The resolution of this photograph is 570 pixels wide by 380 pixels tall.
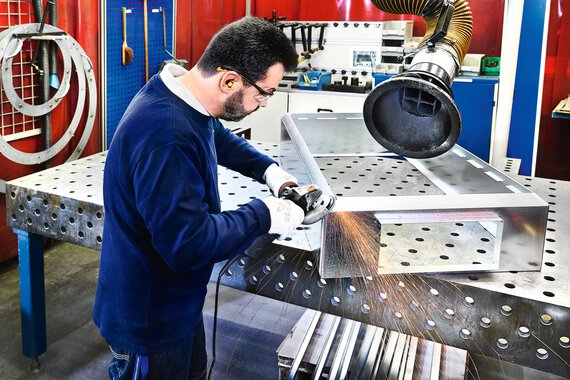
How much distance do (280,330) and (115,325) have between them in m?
1.25

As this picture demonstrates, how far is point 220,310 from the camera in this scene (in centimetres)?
255

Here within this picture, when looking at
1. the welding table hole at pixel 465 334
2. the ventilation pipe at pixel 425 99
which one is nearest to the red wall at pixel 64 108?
the ventilation pipe at pixel 425 99

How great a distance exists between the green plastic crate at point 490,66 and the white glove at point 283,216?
279 centimetres

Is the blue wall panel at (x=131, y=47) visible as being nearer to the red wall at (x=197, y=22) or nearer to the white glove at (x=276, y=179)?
the red wall at (x=197, y=22)

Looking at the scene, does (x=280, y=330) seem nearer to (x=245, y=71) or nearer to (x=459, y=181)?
(x=459, y=181)

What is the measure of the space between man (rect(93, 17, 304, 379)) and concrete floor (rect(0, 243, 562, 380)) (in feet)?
2.85

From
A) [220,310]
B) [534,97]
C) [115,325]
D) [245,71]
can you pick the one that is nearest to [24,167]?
[220,310]

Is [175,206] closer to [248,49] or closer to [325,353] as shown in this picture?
[248,49]

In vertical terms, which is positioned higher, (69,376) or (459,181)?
(459,181)

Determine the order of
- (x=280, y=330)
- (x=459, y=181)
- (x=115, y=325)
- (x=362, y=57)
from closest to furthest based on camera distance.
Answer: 1. (x=115, y=325)
2. (x=459, y=181)
3. (x=280, y=330)
4. (x=362, y=57)

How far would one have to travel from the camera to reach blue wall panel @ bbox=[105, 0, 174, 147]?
10.4 ft

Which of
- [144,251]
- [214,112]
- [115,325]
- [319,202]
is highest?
[214,112]

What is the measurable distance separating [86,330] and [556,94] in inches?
129

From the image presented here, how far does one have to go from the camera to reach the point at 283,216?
3.84 feet
